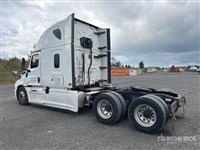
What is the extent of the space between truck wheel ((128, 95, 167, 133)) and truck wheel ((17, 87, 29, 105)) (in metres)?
5.49

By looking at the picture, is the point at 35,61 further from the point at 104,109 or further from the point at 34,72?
the point at 104,109

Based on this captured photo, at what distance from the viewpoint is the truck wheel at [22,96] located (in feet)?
26.2

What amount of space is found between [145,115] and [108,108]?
1216 mm

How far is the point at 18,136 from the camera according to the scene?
434 centimetres

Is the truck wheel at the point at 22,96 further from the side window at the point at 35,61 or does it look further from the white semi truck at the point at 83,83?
the side window at the point at 35,61

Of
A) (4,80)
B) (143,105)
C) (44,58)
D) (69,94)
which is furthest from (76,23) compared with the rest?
(4,80)

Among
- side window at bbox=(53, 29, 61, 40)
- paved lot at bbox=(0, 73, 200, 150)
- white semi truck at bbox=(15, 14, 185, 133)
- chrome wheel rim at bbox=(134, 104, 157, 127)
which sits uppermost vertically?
side window at bbox=(53, 29, 61, 40)

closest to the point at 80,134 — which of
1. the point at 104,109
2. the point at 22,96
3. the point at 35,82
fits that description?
the point at 104,109

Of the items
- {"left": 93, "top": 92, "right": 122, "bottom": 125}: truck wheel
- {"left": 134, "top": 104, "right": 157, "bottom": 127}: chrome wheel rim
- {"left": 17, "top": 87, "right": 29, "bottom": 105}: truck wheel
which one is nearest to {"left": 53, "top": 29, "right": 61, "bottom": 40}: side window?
{"left": 93, "top": 92, "right": 122, "bottom": 125}: truck wheel

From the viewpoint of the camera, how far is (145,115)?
459 cm

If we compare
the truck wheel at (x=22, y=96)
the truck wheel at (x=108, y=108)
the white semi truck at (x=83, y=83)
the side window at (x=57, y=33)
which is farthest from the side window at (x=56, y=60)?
the truck wheel at (x=22, y=96)

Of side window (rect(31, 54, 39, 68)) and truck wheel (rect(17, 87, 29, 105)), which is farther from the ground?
side window (rect(31, 54, 39, 68))

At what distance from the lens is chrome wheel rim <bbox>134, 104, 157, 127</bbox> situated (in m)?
4.46

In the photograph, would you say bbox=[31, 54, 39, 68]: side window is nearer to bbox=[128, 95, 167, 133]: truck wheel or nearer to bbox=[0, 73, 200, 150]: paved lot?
bbox=[0, 73, 200, 150]: paved lot
